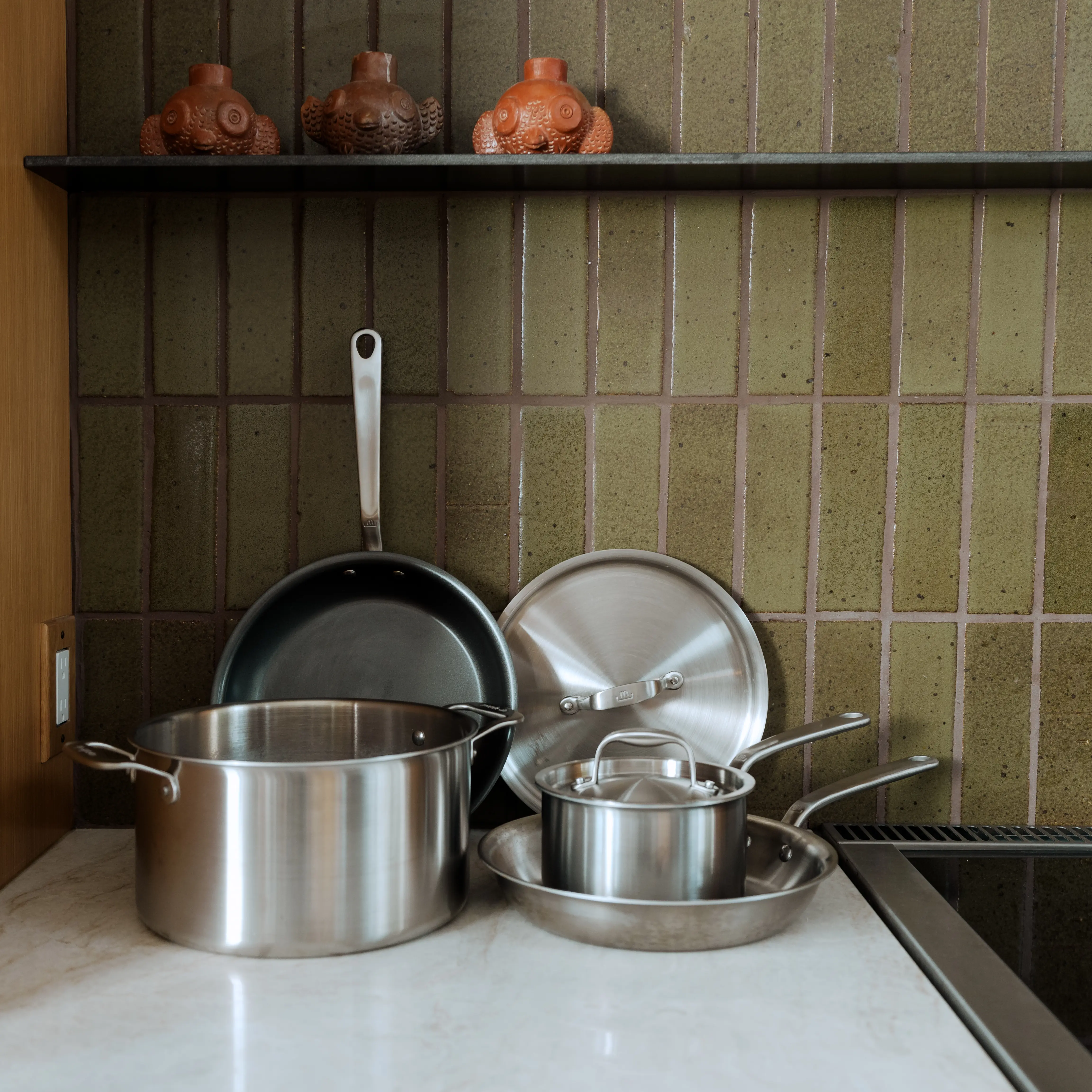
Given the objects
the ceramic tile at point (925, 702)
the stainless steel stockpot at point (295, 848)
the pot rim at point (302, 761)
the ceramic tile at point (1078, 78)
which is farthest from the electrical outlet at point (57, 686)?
the ceramic tile at point (1078, 78)

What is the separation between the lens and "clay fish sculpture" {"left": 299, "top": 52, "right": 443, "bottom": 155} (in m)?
1.00

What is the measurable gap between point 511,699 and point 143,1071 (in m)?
0.53

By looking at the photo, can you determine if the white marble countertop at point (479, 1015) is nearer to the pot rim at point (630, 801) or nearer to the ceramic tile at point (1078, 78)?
the pot rim at point (630, 801)

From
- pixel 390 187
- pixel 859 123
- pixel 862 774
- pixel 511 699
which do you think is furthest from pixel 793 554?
pixel 390 187

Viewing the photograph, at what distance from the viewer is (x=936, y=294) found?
112 centimetres

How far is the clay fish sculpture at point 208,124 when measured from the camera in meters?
1.00

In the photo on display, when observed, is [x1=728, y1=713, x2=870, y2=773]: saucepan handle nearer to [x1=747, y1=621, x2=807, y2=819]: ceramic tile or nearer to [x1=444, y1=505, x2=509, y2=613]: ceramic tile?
[x1=747, y1=621, x2=807, y2=819]: ceramic tile

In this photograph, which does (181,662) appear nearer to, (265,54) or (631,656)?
(631,656)

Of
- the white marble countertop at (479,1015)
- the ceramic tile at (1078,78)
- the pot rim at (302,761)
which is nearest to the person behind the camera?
the white marble countertop at (479,1015)

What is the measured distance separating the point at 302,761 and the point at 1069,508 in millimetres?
892

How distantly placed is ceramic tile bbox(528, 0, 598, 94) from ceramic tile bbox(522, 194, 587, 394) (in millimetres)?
132

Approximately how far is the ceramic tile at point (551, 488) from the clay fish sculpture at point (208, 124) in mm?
408

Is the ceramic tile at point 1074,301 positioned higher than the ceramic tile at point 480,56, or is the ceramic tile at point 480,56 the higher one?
the ceramic tile at point 480,56

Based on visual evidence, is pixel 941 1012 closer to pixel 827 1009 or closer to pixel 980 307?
pixel 827 1009
